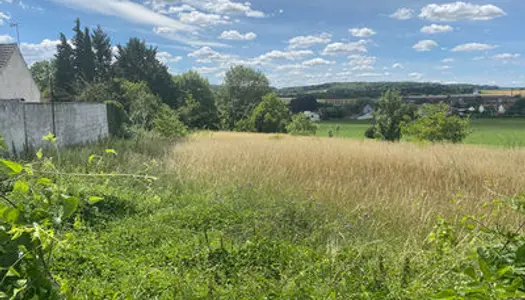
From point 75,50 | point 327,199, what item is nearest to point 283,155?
point 327,199

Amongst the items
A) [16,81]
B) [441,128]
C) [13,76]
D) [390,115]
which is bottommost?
[441,128]

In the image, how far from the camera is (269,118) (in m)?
42.9

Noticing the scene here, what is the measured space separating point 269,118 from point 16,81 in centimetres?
2934

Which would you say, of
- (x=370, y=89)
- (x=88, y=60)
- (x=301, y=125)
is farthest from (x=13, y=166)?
(x=370, y=89)

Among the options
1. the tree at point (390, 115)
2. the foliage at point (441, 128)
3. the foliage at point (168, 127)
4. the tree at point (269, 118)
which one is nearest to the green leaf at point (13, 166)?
the foliage at point (168, 127)

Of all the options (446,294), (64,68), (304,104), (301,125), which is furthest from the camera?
(304,104)

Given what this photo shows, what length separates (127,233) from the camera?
12.4ft

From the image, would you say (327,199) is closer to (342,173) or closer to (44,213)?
(342,173)

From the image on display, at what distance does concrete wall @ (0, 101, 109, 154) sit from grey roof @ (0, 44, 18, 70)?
6047 millimetres

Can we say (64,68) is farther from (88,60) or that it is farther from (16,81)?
(16,81)

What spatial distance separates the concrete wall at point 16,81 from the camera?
15.5 metres

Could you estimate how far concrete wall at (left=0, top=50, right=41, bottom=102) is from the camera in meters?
15.5

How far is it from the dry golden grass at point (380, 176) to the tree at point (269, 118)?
116 feet

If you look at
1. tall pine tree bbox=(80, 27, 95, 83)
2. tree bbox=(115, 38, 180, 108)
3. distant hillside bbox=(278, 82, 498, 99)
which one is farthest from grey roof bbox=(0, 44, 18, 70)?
distant hillside bbox=(278, 82, 498, 99)
